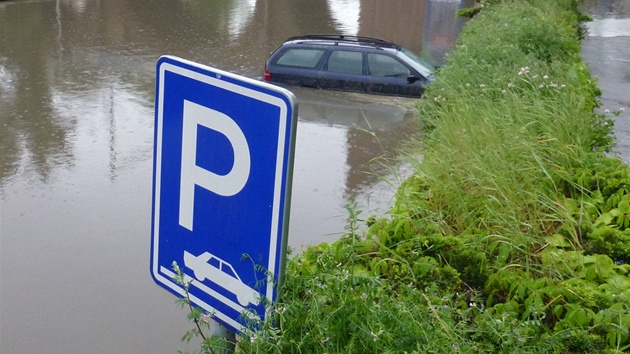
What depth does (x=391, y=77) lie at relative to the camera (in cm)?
1434

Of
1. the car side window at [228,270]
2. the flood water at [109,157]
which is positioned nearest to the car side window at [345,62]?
the flood water at [109,157]

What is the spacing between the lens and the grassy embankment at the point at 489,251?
2.41 meters

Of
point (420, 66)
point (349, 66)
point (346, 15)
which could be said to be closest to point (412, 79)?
point (420, 66)

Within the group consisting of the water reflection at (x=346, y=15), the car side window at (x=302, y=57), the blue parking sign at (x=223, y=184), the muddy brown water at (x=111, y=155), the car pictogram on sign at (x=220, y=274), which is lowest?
the muddy brown water at (x=111, y=155)

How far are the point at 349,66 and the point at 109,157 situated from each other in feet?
17.8

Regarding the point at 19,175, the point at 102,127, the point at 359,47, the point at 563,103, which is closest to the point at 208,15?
the point at 359,47

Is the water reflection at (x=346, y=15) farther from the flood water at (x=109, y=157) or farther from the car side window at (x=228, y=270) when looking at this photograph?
the car side window at (x=228, y=270)

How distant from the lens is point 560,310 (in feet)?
9.46

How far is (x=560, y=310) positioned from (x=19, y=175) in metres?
8.77

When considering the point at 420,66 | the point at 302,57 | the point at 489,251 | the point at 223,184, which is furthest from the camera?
the point at 302,57

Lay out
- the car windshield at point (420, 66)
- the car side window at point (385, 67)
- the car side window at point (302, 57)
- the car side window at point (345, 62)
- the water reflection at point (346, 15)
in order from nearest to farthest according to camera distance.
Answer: the car windshield at point (420, 66)
the car side window at point (385, 67)
the car side window at point (345, 62)
the car side window at point (302, 57)
the water reflection at point (346, 15)

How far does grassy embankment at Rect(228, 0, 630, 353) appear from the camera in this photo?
2406 millimetres

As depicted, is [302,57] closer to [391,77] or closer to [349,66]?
[349,66]

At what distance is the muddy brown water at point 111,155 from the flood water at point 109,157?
0.02 meters
